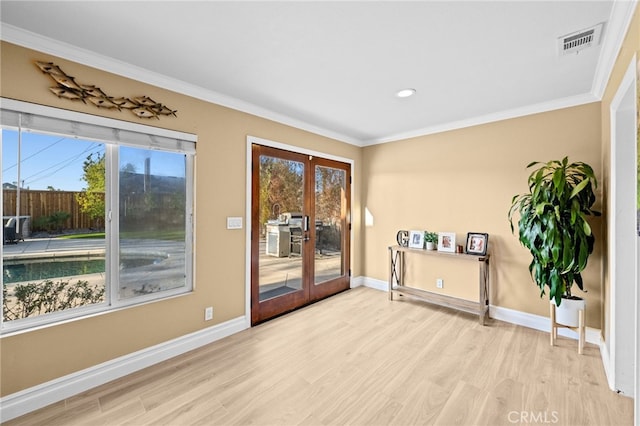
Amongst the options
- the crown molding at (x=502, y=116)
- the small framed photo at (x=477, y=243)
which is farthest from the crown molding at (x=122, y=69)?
the small framed photo at (x=477, y=243)

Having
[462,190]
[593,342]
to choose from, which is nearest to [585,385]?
[593,342]

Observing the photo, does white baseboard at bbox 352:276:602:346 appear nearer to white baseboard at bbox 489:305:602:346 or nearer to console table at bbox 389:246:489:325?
white baseboard at bbox 489:305:602:346

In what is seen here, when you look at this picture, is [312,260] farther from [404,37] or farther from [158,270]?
[404,37]

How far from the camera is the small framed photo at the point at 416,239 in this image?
12.9 feet

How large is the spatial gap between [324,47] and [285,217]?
6.99ft

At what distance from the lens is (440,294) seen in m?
3.88

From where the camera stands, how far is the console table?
10.8 ft

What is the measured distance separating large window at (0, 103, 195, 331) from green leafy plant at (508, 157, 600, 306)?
336cm

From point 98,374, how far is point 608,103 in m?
4.74

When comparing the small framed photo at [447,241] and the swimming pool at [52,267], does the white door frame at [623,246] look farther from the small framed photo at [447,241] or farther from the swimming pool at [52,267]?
→ the swimming pool at [52,267]

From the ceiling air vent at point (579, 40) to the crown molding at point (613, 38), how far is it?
0.16ft

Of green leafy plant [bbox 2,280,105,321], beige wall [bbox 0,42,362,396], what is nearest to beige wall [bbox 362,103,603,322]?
beige wall [bbox 0,42,362,396]

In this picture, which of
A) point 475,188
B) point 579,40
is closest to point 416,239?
point 475,188

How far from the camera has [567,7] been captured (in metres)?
1.64
